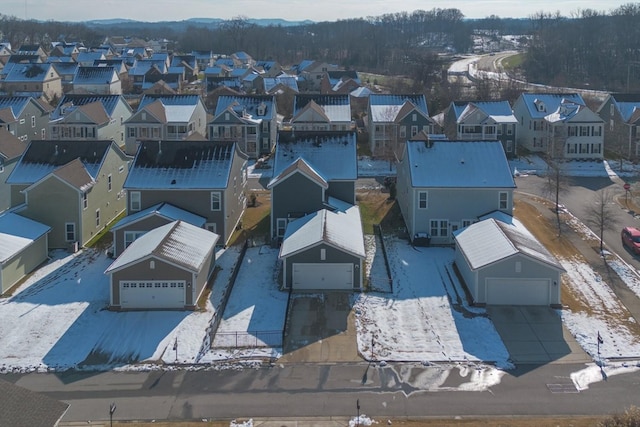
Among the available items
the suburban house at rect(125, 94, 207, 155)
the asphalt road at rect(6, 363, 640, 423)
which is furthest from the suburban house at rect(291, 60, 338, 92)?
the asphalt road at rect(6, 363, 640, 423)

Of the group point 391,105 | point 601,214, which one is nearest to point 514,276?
point 601,214

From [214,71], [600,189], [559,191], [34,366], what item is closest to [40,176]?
[34,366]

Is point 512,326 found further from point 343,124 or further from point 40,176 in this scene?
point 343,124

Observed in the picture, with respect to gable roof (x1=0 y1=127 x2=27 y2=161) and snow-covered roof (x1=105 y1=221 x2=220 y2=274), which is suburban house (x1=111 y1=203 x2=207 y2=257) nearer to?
snow-covered roof (x1=105 y1=221 x2=220 y2=274)

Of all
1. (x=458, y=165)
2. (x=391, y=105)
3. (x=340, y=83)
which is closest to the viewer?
(x=458, y=165)

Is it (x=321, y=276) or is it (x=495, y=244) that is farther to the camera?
(x=321, y=276)

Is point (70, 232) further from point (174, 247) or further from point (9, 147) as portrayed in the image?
point (9, 147)

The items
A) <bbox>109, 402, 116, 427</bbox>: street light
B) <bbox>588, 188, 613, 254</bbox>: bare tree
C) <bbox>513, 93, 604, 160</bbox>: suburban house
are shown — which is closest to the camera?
<bbox>109, 402, 116, 427</bbox>: street light
